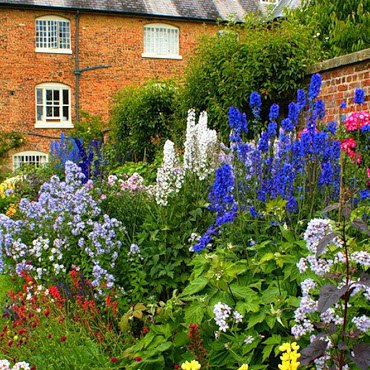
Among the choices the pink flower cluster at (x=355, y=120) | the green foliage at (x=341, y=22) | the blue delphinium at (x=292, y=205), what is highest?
the green foliage at (x=341, y=22)

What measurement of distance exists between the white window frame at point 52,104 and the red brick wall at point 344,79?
1634 centimetres

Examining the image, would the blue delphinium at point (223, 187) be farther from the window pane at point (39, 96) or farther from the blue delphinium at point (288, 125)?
the window pane at point (39, 96)

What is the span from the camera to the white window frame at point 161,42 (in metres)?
24.8

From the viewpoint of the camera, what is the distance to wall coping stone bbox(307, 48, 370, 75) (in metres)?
7.71

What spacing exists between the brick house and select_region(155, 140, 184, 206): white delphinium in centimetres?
1847

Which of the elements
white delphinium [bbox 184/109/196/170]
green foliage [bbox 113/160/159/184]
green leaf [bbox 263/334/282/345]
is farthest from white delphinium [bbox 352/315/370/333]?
green foliage [bbox 113/160/159/184]

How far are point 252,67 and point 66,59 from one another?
1576 centimetres

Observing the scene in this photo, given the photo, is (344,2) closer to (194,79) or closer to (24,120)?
(194,79)

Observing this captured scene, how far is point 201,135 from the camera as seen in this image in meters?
4.70

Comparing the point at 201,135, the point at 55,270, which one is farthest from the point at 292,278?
the point at 55,270

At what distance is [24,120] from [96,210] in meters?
19.2

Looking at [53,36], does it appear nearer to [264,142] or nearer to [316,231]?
[264,142]

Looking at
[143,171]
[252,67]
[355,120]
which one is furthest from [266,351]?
[252,67]

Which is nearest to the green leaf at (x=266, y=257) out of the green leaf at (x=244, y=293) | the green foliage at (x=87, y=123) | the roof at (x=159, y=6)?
the green leaf at (x=244, y=293)
